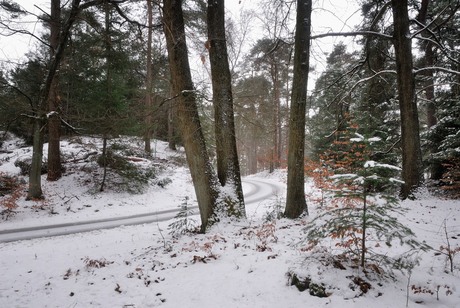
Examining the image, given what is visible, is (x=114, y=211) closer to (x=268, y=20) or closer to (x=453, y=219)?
(x=268, y=20)

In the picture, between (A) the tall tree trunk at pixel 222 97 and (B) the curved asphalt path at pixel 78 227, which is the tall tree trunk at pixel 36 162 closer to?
(B) the curved asphalt path at pixel 78 227

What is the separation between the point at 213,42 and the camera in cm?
662

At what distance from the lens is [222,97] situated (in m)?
6.58

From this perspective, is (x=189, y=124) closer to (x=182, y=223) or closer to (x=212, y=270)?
(x=182, y=223)

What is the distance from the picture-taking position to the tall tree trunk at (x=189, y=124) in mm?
6379

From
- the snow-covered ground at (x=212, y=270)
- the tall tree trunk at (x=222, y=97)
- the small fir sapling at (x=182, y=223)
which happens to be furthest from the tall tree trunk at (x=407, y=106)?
the small fir sapling at (x=182, y=223)

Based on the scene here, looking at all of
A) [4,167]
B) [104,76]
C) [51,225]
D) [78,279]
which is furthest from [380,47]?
[4,167]

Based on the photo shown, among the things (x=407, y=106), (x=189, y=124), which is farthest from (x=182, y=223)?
(x=407, y=106)

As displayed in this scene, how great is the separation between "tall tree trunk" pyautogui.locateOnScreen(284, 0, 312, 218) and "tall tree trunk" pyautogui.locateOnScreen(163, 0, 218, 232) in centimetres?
214

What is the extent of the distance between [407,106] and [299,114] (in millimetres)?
3755

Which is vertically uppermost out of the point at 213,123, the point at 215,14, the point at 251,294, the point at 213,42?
the point at 215,14

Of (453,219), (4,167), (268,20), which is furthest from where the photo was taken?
(4,167)

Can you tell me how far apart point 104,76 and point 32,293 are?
12.2 meters

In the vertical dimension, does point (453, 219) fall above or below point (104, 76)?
below
